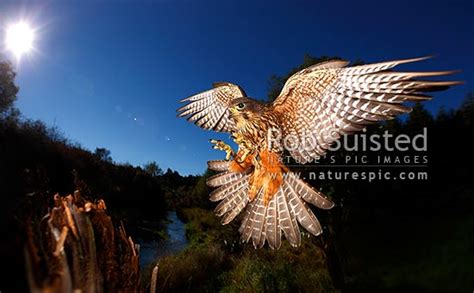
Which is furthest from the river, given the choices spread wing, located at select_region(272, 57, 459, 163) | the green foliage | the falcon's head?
spread wing, located at select_region(272, 57, 459, 163)

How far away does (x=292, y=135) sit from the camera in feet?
7.04

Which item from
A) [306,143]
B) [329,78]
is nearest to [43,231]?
[306,143]

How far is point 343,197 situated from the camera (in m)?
5.43

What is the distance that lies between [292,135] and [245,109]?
0.38m

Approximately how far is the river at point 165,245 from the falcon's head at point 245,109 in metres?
5.76

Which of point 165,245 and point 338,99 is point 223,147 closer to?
point 338,99

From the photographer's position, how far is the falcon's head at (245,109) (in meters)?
2.13

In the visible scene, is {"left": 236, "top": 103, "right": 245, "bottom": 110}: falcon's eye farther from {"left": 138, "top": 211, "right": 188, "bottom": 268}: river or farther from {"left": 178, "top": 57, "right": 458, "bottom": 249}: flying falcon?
{"left": 138, "top": 211, "right": 188, "bottom": 268}: river

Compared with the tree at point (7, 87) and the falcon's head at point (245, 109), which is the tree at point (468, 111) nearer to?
the falcon's head at point (245, 109)

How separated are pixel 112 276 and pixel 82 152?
10505 millimetres

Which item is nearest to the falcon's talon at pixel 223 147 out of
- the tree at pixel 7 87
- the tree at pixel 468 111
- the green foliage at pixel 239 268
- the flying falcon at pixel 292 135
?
the flying falcon at pixel 292 135

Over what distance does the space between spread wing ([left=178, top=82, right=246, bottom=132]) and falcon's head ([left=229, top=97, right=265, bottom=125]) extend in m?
0.72

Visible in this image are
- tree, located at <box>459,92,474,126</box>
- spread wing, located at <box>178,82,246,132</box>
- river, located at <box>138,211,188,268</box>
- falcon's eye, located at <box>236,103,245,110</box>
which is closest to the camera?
falcon's eye, located at <box>236,103,245,110</box>

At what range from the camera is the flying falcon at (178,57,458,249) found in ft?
5.67
